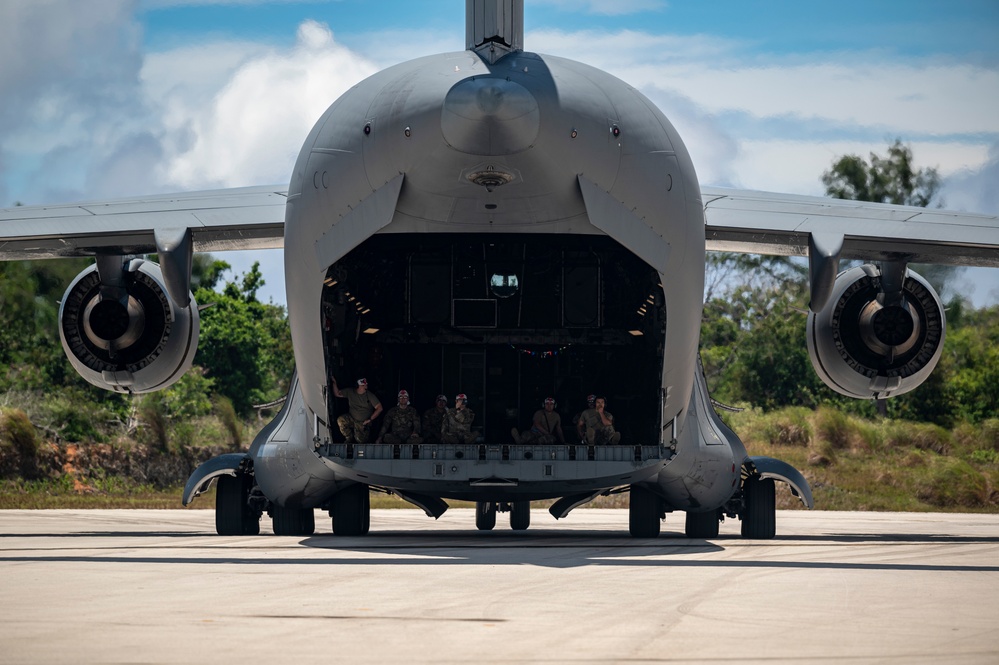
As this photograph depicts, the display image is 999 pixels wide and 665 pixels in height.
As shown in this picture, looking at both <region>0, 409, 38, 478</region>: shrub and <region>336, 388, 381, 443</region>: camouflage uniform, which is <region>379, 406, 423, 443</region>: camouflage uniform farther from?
<region>0, 409, 38, 478</region>: shrub

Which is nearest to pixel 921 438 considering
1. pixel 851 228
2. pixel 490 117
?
pixel 851 228

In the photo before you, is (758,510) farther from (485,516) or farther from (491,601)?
(491,601)

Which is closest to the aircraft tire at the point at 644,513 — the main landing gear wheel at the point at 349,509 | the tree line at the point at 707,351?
the main landing gear wheel at the point at 349,509

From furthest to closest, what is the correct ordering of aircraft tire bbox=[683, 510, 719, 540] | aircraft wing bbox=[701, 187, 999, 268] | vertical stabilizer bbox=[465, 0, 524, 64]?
aircraft tire bbox=[683, 510, 719, 540] → aircraft wing bbox=[701, 187, 999, 268] → vertical stabilizer bbox=[465, 0, 524, 64]

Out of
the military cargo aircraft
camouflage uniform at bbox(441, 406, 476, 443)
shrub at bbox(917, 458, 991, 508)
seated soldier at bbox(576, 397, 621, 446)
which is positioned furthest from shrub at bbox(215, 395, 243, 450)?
seated soldier at bbox(576, 397, 621, 446)

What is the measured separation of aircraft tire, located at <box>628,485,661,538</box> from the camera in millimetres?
14023

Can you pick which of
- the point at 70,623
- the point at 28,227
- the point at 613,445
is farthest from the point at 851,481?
the point at 70,623

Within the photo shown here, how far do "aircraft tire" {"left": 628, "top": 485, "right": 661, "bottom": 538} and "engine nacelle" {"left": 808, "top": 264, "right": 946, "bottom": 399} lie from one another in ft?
7.42

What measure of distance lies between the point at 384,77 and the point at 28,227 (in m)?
4.39

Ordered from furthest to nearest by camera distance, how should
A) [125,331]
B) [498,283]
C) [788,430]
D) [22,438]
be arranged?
[788,430], [22,438], [125,331], [498,283]

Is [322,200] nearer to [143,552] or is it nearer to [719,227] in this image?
[143,552]

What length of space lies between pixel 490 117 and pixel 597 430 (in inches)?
163

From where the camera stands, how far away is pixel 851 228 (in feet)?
41.7

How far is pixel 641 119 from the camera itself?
1095 centimetres
